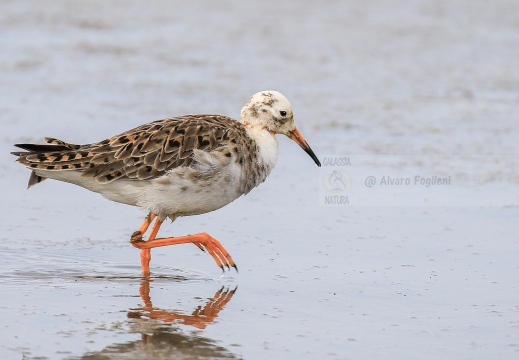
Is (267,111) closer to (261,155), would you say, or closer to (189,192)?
(261,155)

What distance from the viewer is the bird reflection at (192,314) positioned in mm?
7086

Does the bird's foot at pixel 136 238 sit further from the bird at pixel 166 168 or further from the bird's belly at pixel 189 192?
the bird's belly at pixel 189 192

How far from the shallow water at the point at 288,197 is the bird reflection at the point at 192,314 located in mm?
28

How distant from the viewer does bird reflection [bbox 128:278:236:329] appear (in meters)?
7.09

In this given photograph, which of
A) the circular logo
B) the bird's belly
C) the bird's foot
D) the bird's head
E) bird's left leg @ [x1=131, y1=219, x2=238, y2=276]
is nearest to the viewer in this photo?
bird's left leg @ [x1=131, y1=219, x2=238, y2=276]

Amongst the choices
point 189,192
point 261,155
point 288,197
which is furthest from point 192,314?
point 288,197

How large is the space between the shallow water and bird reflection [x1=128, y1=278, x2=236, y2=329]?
3cm

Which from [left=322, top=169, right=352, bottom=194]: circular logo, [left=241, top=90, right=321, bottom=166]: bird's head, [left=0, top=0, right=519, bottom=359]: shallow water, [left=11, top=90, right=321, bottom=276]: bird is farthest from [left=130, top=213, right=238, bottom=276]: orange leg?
[left=322, top=169, right=352, bottom=194]: circular logo

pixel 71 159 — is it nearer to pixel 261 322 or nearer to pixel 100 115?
pixel 261 322

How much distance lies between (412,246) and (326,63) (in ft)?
25.0

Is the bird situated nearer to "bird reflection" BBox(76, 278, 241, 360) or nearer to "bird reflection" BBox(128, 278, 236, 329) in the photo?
"bird reflection" BBox(128, 278, 236, 329)

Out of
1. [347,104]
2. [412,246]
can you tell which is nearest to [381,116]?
[347,104]

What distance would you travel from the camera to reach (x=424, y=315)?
→ 734 centimetres

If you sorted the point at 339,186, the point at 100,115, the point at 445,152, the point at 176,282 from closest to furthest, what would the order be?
the point at 176,282
the point at 339,186
the point at 445,152
the point at 100,115
